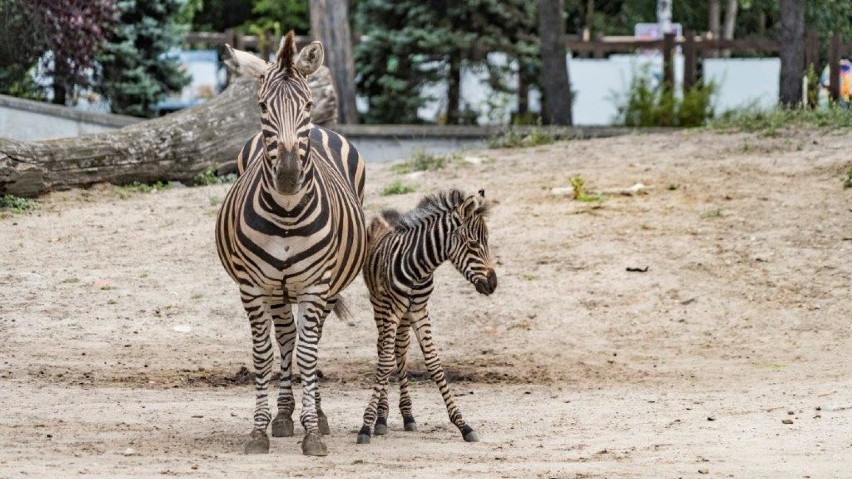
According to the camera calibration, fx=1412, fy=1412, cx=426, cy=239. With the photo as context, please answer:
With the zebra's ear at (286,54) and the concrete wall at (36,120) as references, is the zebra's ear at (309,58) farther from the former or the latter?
the concrete wall at (36,120)

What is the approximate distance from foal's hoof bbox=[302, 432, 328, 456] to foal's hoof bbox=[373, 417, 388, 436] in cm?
91

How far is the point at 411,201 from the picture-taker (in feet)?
52.5

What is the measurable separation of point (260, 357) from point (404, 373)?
1.14 metres

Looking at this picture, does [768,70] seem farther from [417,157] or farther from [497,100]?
[417,157]

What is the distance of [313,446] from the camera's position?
832 cm

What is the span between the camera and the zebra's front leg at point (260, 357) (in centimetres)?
839

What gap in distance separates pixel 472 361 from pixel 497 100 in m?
14.5

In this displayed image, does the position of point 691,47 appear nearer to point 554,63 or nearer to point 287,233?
point 554,63

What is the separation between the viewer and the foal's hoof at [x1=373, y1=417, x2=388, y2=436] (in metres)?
9.23

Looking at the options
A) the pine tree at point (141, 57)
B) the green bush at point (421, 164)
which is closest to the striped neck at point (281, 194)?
the green bush at point (421, 164)

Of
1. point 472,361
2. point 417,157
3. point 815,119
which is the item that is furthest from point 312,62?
point 815,119

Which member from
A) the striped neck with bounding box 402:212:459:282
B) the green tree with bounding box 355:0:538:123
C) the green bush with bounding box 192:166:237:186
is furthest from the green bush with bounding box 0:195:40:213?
the green tree with bounding box 355:0:538:123

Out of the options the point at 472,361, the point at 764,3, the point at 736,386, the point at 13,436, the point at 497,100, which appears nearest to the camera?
the point at 13,436

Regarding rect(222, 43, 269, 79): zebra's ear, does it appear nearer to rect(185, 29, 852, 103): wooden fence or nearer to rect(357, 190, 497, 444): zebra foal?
rect(357, 190, 497, 444): zebra foal
